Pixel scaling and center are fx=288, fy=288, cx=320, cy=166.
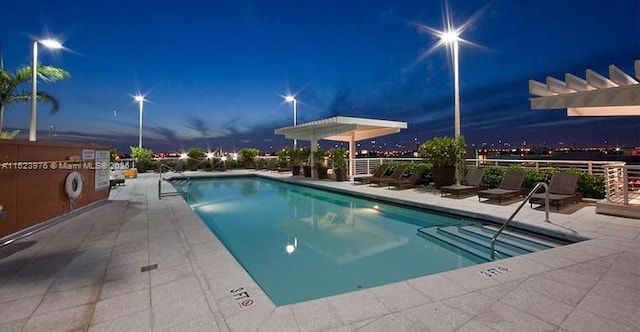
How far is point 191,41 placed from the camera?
17.8 metres

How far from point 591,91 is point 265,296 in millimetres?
7461

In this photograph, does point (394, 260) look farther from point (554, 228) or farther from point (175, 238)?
point (175, 238)

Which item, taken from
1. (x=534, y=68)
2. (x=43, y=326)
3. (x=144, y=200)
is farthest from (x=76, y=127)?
(x=534, y=68)

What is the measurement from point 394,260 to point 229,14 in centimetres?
1594

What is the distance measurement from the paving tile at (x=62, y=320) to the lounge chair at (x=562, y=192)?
7.52m

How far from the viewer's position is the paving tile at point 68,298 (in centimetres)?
247

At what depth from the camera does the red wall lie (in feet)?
14.8

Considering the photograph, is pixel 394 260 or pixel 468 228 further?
pixel 468 228

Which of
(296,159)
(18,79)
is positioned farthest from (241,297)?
(296,159)

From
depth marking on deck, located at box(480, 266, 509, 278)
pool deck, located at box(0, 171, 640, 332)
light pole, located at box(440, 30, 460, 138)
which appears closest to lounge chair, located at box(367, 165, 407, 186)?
light pole, located at box(440, 30, 460, 138)

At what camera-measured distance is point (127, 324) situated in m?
2.20

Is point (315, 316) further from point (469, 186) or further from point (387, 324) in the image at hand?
point (469, 186)

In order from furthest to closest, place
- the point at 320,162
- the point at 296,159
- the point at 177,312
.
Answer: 1. the point at 296,159
2. the point at 320,162
3. the point at 177,312

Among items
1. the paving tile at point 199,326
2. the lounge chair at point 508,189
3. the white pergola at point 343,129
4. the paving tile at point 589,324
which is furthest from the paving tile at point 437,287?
the white pergola at point 343,129
